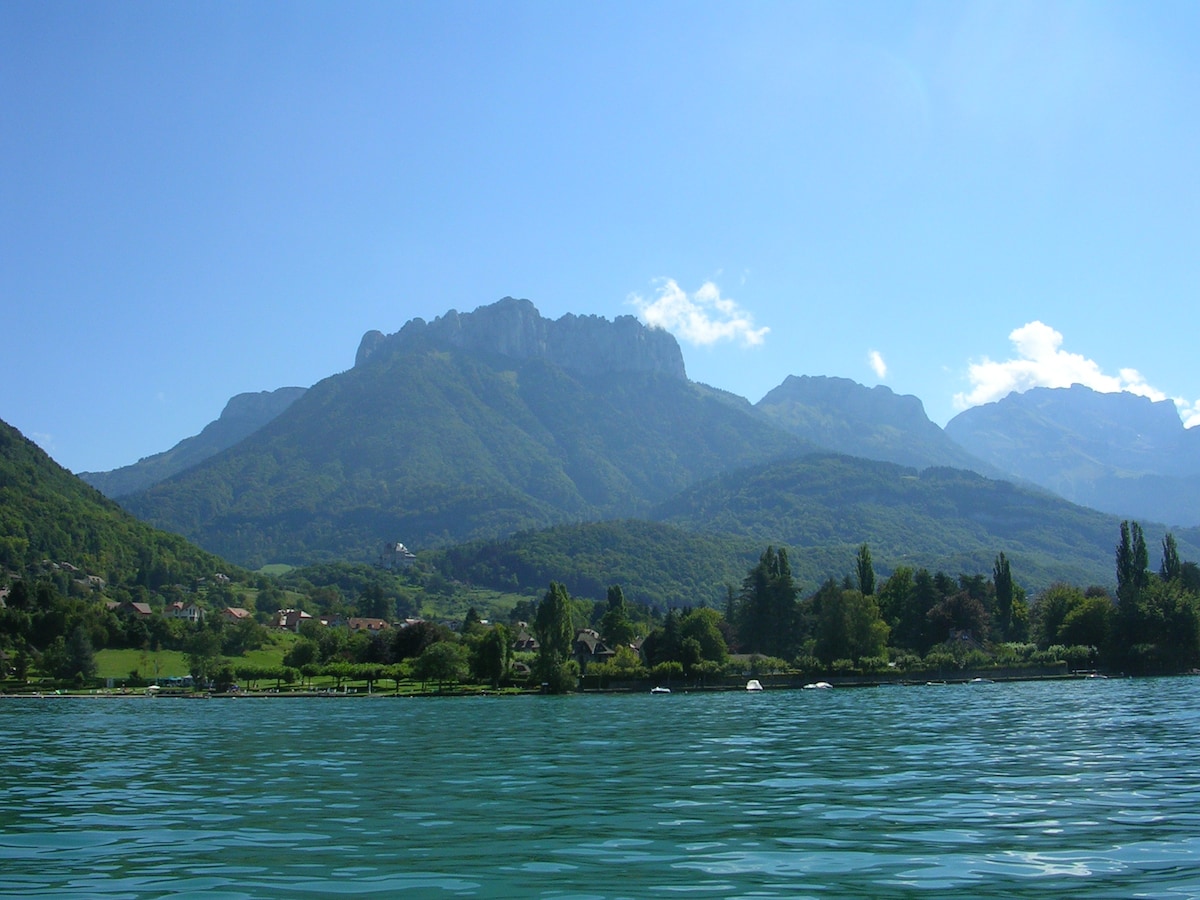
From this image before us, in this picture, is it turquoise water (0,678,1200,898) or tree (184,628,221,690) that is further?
tree (184,628,221,690)

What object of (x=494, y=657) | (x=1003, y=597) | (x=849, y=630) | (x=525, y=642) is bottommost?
(x=525, y=642)

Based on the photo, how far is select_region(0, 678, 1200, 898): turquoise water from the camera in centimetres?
1452

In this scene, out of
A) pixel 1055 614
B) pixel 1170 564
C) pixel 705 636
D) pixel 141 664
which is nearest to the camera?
pixel 705 636

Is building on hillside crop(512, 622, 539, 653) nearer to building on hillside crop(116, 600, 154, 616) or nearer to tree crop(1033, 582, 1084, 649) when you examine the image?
building on hillside crop(116, 600, 154, 616)

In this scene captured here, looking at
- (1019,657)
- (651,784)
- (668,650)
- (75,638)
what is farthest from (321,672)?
(651,784)

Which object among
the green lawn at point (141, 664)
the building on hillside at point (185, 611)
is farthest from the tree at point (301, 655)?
the building on hillside at point (185, 611)

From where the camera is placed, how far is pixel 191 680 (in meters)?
118

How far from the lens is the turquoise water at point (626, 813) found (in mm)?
14523

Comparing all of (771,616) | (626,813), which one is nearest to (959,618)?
(771,616)

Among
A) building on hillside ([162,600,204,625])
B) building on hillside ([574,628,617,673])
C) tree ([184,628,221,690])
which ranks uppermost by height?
building on hillside ([162,600,204,625])

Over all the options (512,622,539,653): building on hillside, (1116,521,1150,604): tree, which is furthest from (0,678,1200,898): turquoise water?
(512,622,539,653): building on hillside

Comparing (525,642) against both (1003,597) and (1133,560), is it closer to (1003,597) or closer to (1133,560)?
(1003,597)

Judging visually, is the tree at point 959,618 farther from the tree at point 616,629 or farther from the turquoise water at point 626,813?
the turquoise water at point 626,813

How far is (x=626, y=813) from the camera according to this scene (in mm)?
21000
